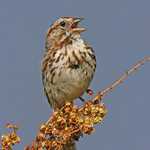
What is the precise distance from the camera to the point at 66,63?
6332mm

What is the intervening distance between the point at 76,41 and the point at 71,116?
2.62 metres

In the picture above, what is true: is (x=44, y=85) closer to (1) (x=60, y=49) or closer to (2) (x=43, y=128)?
(1) (x=60, y=49)

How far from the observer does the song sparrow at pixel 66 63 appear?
6.27m

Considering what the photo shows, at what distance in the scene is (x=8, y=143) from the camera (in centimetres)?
325

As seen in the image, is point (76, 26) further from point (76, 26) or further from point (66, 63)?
point (66, 63)

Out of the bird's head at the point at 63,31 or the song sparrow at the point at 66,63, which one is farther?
the song sparrow at the point at 66,63

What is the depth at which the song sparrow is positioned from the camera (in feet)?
20.6

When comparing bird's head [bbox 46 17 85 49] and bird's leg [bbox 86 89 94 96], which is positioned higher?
bird's head [bbox 46 17 85 49]

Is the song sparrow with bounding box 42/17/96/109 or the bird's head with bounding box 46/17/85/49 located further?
the song sparrow with bounding box 42/17/96/109

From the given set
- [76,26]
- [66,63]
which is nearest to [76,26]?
[76,26]

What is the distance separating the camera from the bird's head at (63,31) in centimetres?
617

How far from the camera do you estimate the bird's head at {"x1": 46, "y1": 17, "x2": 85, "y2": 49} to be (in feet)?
20.2

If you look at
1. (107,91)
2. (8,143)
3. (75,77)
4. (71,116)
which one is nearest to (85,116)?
(71,116)

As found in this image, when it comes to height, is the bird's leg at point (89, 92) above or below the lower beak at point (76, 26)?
below
